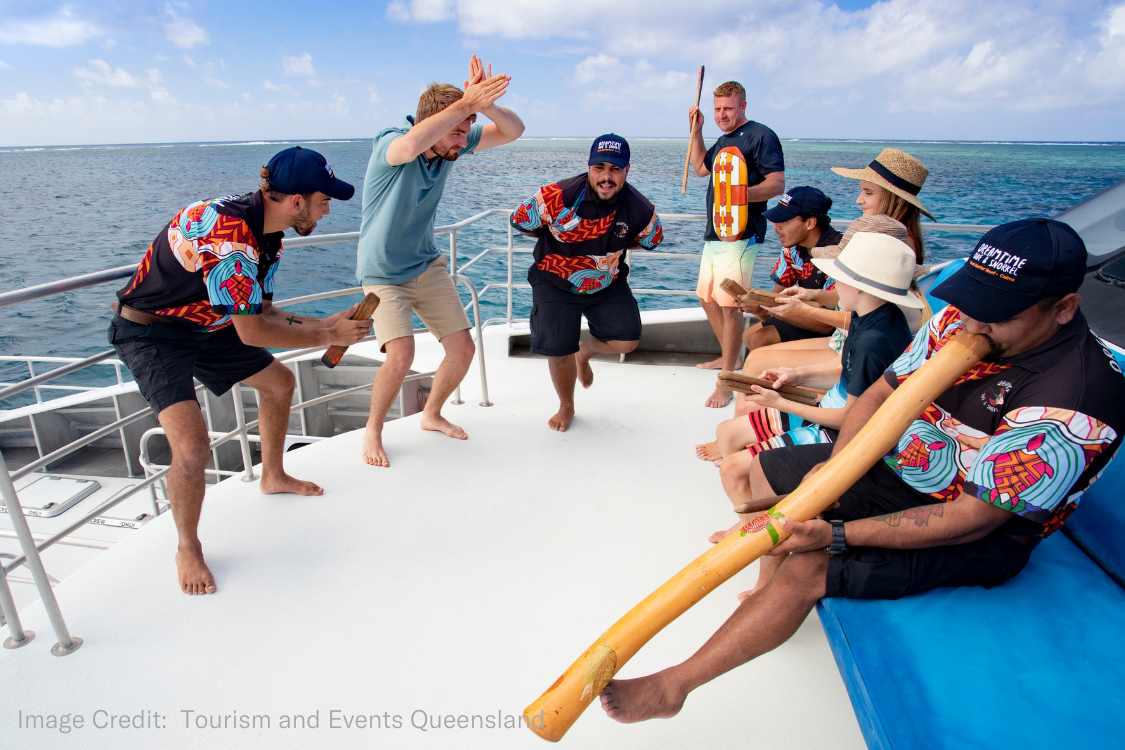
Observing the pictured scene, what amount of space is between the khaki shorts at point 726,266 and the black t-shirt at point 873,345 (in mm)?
1559

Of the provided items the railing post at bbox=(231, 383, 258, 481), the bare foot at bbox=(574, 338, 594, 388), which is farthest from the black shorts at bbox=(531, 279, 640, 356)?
the railing post at bbox=(231, 383, 258, 481)

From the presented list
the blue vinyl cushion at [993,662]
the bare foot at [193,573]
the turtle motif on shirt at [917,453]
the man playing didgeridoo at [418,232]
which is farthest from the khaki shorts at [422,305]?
the blue vinyl cushion at [993,662]

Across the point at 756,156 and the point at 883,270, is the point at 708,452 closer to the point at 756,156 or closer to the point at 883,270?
the point at 883,270

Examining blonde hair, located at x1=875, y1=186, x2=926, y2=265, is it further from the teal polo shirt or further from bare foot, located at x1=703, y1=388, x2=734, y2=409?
the teal polo shirt

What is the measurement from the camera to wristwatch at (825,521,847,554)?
1.51 meters

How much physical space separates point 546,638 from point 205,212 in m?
1.66

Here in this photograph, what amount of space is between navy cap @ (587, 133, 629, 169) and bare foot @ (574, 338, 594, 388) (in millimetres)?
983

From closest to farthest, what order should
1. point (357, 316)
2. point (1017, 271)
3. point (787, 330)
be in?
point (1017, 271) → point (357, 316) → point (787, 330)

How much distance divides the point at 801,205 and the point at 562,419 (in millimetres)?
1566

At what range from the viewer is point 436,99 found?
2664 mm

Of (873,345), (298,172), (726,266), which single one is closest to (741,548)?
(873,345)

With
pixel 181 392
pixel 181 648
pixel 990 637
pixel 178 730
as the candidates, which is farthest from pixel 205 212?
pixel 990 637

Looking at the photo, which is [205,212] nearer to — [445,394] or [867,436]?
[445,394]

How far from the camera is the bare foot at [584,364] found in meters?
3.50
